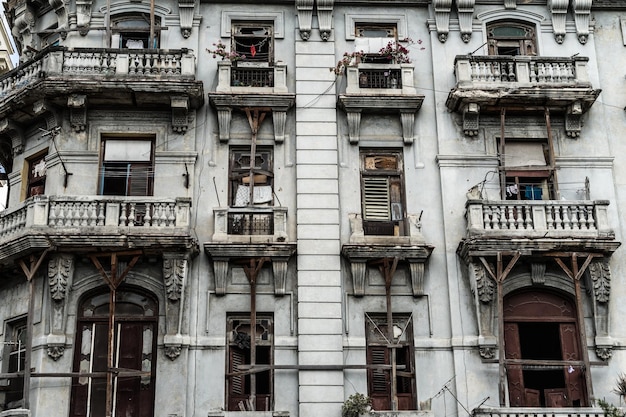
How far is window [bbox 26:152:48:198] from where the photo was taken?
941 inches

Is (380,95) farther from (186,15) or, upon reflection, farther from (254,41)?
(186,15)

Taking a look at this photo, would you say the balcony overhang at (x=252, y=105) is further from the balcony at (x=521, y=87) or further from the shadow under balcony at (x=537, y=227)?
the shadow under balcony at (x=537, y=227)

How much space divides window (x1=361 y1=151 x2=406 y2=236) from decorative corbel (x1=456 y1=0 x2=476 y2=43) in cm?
399

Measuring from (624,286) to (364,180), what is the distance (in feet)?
22.4

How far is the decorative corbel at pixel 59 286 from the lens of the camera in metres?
21.4

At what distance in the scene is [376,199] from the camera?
76.5ft

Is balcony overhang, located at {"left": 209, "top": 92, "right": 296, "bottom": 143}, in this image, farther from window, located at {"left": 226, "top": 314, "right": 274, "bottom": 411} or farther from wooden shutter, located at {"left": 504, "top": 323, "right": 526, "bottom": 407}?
wooden shutter, located at {"left": 504, "top": 323, "right": 526, "bottom": 407}

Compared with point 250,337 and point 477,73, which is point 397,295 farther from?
point 477,73

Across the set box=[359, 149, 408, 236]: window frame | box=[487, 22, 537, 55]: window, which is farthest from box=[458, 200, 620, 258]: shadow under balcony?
box=[487, 22, 537, 55]: window

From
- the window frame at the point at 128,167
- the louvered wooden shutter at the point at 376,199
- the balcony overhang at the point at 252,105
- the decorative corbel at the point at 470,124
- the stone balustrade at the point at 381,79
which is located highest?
the stone balustrade at the point at 381,79

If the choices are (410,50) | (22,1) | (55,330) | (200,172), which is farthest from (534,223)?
(22,1)

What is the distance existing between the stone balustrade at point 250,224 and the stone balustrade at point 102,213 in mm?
972

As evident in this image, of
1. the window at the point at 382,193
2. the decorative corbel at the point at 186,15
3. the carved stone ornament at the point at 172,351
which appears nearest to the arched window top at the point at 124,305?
the carved stone ornament at the point at 172,351

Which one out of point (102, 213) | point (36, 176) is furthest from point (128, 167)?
point (36, 176)
